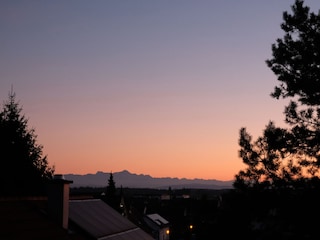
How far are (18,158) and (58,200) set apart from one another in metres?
19.2

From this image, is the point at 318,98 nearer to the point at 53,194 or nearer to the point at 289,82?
the point at 289,82

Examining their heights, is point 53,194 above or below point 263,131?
below

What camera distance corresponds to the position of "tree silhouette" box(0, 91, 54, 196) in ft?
119

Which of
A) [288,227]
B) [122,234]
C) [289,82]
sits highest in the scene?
[289,82]

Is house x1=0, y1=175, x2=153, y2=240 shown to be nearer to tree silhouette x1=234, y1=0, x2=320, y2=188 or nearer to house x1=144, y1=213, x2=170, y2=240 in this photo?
tree silhouette x1=234, y1=0, x2=320, y2=188

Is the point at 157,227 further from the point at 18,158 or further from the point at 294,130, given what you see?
the point at 294,130

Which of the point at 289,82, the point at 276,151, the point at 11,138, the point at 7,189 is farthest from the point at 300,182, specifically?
the point at 11,138

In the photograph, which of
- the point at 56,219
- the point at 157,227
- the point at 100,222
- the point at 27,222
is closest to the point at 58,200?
the point at 56,219

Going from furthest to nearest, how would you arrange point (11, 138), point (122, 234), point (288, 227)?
point (11, 138)
point (122, 234)
point (288, 227)

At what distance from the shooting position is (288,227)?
33.5 ft

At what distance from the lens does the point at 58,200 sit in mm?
19781

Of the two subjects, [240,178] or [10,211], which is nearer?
[240,178]

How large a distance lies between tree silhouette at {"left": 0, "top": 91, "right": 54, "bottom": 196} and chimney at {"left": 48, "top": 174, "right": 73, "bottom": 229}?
1527cm

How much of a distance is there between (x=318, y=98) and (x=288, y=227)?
5.43 metres
